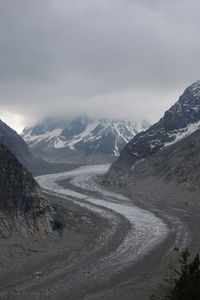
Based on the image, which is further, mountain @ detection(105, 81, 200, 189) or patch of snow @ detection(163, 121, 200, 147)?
patch of snow @ detection(163, 121, 200, 147)

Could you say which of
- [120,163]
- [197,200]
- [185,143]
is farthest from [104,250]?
[120,163]

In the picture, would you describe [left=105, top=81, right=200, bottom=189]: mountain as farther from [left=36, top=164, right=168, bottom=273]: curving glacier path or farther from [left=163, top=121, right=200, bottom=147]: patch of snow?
[left=36, top=164, right=168, bottom=273]: curving glacier path

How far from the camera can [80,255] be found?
2098 inches

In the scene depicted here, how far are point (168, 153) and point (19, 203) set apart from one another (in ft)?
323

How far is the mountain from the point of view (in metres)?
132

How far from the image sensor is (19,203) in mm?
64438

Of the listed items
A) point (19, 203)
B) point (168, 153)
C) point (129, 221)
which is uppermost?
point (168, 153)

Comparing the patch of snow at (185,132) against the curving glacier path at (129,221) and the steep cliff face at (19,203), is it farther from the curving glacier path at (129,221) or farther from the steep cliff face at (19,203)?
the steep cliff face at (19,203)

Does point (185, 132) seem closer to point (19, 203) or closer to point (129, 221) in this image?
point (129, 221)

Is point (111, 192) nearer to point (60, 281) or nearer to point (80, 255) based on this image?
point (80, 255)

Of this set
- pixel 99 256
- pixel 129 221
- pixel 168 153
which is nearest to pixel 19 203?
pixel 99 256

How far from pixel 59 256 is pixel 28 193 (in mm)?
17099

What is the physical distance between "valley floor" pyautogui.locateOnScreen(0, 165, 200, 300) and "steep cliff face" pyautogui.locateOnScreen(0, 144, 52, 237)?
281cm

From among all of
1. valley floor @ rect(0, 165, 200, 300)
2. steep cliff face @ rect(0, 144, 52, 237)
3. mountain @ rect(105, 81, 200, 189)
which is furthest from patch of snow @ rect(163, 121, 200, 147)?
steep cliff face @ rect(0, 144, 52, 237)
